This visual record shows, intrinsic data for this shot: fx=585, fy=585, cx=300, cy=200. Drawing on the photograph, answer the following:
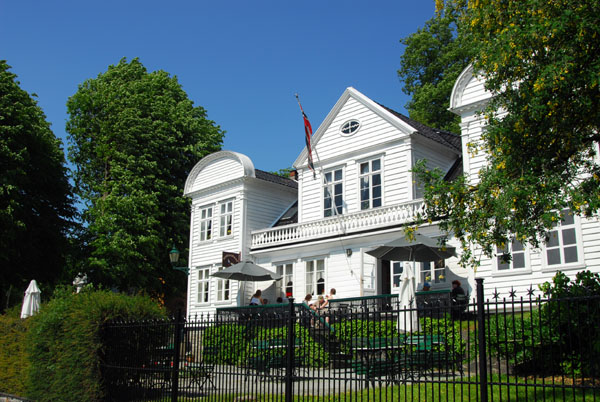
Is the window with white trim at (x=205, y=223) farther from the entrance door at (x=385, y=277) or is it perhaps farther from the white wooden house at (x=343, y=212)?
the entrance door at (x=385, y=277)

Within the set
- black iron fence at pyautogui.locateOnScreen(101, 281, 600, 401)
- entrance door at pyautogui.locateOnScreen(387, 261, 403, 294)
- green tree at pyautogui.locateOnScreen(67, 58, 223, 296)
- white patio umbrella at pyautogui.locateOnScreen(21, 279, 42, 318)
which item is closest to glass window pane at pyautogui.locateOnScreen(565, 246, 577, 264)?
black iron fence at pyautogui.locateOnScreen(101, 281, 600, 401)

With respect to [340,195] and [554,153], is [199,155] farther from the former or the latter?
[554,153]

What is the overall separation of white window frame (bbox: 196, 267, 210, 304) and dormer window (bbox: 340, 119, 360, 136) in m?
10.00

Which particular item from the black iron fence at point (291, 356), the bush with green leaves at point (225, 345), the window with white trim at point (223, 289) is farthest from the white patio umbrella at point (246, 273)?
the bush with green leaves at point (225, 345)

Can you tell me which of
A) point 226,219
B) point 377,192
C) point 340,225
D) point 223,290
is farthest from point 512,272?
point 226,219

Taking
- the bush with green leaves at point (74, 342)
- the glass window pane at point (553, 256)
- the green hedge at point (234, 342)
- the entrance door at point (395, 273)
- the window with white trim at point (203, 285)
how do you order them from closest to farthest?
the green hedge at point (234, 342) < the bush with green leaves at point (74, 342) < the glass window pane at point (553, 256) < the entrance door at point (395, 273) < the window with white trim at point (203, 285)

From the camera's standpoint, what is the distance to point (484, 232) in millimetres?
10367

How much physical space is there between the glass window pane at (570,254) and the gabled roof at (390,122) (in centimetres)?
758

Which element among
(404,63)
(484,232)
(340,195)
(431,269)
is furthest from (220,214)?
(404,63)

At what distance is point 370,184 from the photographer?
23656 millimetres

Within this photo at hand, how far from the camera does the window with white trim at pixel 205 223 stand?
97.9ft

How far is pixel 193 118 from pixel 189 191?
10.3m

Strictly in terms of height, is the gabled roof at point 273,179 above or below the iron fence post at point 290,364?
above

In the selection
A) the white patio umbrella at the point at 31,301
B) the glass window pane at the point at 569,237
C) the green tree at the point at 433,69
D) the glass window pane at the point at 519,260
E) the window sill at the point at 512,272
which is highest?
the green tree at the point at 433,69
